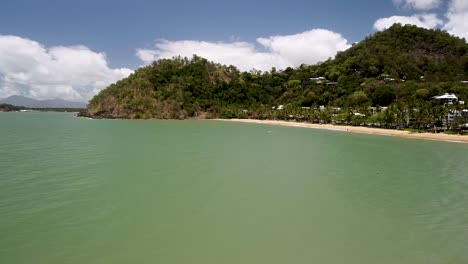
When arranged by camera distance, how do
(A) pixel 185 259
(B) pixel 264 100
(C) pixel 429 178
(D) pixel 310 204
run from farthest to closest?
1. (B) pixel 264 100
2. (C) pixel 429 178
3. (D) pixel 310 204
4. (A) pixel 185 259

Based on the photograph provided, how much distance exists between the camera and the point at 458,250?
41.7 feet

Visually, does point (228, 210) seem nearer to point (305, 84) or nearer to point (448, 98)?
point (448, 98)

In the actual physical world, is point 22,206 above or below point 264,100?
below

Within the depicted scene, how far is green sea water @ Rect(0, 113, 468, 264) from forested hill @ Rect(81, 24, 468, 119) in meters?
80.9

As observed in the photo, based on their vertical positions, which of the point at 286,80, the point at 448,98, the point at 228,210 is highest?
the point at 286,80

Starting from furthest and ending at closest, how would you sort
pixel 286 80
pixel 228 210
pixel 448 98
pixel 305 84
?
pixel 286 80, pixel 305 84, pixel 448 98, pixel 228 210

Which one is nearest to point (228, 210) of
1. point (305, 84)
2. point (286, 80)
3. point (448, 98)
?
point (448, 98)

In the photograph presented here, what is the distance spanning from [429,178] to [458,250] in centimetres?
1502

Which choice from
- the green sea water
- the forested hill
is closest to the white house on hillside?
the forested hill

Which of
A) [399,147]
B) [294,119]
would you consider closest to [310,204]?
[399,147]

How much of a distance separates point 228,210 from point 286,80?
14734cm

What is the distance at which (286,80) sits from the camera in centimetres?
16000

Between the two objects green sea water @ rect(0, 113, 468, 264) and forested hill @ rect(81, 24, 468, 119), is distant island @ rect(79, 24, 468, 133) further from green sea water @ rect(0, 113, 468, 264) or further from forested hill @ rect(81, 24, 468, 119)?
green sea water @ rect(0, 113, 468, 264)

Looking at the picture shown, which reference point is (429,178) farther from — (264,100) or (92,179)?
(264,100)
